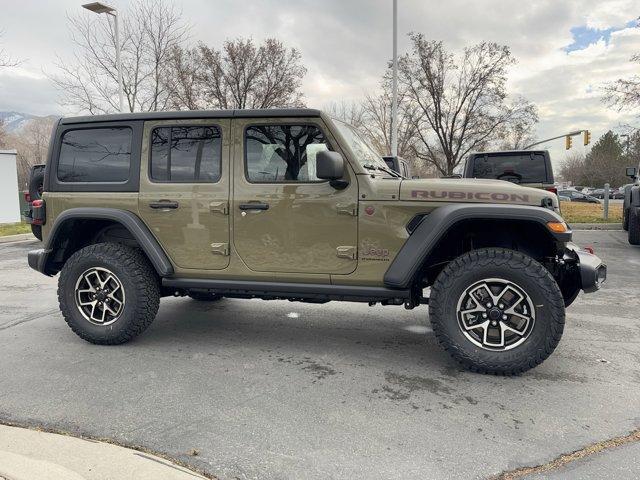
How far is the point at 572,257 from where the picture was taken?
353 centimetres

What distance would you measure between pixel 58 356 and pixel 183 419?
1.71 m

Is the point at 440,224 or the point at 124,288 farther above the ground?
the point at 440,224

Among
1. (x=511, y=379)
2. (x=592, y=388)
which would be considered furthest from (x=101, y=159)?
(x=592, y=388)

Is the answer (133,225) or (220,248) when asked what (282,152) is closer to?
(220,248)

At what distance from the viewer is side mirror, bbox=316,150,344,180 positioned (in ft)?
11.0

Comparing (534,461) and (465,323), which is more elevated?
(465,323)

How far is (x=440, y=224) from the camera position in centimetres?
326

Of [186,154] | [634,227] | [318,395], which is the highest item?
[186,154]

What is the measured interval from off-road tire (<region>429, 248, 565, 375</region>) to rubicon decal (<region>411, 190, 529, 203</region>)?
1.23 ft

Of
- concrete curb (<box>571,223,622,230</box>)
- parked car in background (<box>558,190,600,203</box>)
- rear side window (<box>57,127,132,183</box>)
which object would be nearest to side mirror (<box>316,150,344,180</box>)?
rear side window (<box>57,127,132,183</box>)

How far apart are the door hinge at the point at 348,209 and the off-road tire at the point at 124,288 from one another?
1.77 meters

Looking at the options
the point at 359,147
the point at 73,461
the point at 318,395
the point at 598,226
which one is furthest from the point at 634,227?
the point at 73,461

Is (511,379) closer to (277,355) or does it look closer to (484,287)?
(484,287)

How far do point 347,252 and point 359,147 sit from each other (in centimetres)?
94
